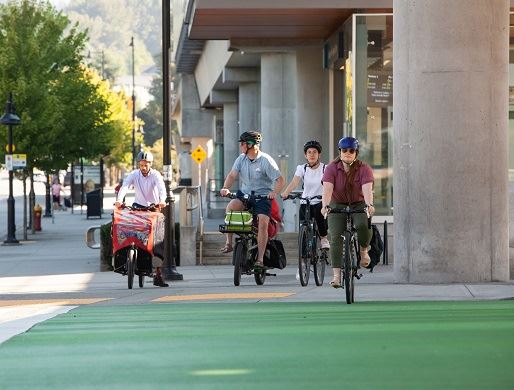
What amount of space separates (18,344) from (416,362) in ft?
10.5

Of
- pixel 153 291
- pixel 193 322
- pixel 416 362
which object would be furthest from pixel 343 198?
pixel 416 362

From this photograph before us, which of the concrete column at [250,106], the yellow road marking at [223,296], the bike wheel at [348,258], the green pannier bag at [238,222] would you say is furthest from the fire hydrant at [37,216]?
the bike wheel at [348,258]

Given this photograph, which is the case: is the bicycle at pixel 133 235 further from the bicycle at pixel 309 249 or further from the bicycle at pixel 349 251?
the bicycle at pixel 349 251

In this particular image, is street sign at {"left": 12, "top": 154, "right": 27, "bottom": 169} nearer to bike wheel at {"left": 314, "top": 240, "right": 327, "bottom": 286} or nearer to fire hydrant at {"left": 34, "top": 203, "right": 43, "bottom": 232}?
fire hydrant at {"left": 34, "top": 203, "right": 43, "bottom": 232}

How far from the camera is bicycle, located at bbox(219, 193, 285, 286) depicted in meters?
16.9

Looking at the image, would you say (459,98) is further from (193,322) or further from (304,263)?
(193,322)

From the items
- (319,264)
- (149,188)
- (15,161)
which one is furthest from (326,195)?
(15,161)

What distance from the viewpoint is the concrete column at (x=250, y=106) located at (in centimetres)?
4678

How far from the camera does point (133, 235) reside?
57.3 ft

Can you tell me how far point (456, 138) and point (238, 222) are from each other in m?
2.89

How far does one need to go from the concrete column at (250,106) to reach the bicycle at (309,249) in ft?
97.3

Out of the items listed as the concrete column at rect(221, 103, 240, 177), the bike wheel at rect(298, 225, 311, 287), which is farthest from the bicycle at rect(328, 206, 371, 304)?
the concrete column at rect(221, 103, 240, 177)

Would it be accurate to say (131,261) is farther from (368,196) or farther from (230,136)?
(230,136)

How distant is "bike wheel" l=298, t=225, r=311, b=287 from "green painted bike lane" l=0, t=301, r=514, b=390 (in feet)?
11.5
